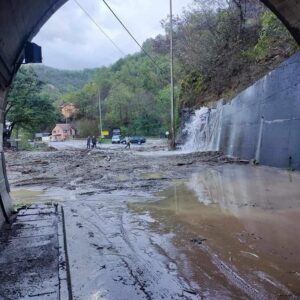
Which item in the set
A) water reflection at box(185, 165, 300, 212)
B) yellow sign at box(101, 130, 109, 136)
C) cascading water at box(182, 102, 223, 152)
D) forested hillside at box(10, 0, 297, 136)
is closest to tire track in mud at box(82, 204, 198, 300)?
water reflection at box(185, 165, 300, 212)

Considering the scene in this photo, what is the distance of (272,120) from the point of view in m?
14.8

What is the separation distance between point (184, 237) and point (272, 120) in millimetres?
10007

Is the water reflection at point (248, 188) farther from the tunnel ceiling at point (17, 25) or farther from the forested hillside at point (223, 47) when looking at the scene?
the forested hillside at point (223, 47)

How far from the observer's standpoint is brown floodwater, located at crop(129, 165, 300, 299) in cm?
425

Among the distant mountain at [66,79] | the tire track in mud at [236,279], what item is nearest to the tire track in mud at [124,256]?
the tire track in mud at [236,279]

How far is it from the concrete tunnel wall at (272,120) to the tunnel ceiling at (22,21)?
8317 mm

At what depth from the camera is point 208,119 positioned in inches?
1129

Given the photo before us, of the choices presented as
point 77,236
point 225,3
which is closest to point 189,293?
point 77,236

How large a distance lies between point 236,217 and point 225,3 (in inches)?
1071

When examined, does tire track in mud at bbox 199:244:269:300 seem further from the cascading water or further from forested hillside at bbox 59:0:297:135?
the cascading water

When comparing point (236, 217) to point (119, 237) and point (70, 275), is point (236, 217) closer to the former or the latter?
point (119, 237)

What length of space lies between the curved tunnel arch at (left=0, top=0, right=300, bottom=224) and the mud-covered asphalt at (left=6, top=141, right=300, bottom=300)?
2199 mm

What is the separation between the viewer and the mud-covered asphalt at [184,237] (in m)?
4.19

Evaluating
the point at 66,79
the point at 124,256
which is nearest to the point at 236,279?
the point at 124,256
